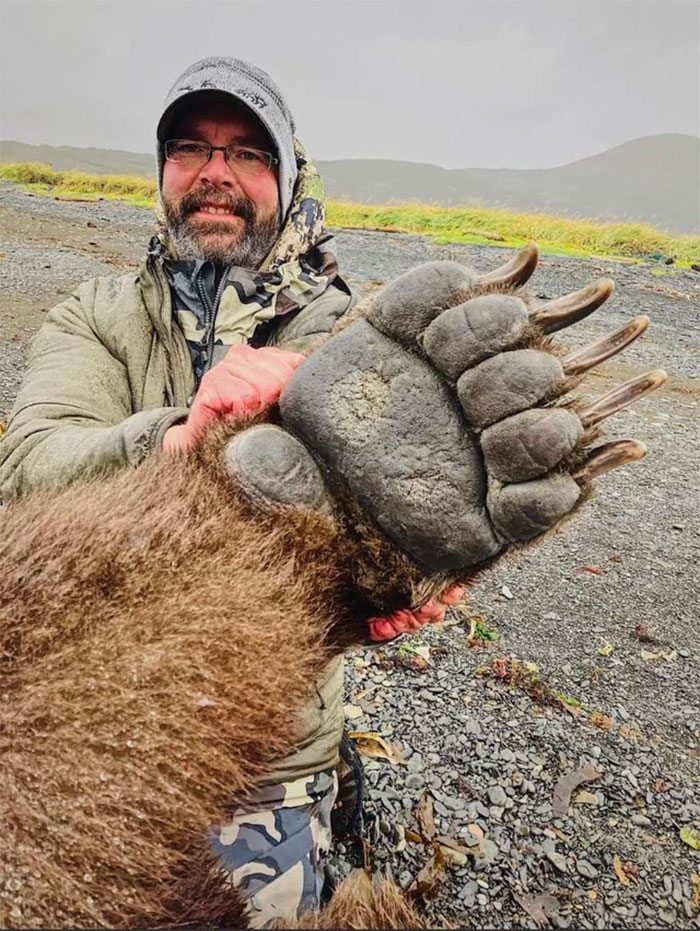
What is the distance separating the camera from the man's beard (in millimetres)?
2762

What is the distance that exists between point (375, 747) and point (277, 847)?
846 millimetres

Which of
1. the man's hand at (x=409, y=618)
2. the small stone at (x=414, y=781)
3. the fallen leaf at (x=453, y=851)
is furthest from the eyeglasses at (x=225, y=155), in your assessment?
the fallen leaf at (x=453, y=851)

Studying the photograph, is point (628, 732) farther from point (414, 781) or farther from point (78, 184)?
point (78, 184)

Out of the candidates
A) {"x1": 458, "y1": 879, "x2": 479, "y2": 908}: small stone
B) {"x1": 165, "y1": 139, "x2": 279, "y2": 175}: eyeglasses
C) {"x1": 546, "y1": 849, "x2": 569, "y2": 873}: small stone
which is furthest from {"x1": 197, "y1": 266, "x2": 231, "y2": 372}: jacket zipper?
{"x1": 546, "y1": 849, "x2": 569, "y2": 873}: small stone

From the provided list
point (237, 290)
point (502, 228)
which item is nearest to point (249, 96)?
point (237, 290)

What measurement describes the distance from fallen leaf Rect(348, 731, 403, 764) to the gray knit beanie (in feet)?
6.89

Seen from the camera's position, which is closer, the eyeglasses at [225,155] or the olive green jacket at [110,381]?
the olive green jacket at [110,381]

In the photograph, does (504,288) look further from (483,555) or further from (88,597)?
(88,597)

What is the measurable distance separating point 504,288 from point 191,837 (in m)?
1.25

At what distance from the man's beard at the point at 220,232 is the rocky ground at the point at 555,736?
1.03 m

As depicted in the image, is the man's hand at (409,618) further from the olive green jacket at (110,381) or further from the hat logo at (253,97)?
the hat logo at (253,97)

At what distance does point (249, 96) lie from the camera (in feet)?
8.66

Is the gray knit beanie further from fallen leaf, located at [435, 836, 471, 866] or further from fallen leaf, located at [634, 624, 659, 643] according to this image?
fallen leaf, located at [634, 624, 659, 643]

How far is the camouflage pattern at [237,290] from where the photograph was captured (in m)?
2.65
